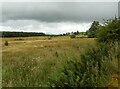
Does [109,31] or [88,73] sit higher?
[109,31]

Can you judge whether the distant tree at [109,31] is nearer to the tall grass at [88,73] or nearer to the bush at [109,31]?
the bush at [109,31]

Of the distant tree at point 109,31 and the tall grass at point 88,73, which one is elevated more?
the distant tree at point 109,31

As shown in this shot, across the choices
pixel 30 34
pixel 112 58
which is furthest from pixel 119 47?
pixel 30 34

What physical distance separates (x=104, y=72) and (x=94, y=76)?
470mm

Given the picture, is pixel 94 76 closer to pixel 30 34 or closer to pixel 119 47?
pixel 119 47

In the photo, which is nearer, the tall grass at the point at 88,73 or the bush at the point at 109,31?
the tall grass at the point at 88,73

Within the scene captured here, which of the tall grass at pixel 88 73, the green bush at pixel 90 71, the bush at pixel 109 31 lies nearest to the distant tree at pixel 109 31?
the bush at pixel 109 31

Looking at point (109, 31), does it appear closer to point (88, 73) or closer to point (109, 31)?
point (109, 31)

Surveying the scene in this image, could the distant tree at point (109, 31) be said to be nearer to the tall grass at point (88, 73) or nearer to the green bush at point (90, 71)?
the green bush at point (90, 71)

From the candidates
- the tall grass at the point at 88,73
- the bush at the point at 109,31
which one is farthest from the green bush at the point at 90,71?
the bush at the point at 109,31

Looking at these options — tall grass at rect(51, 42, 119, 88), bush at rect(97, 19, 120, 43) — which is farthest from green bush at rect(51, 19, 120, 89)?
bush at rect(97, 19, 120, 43)

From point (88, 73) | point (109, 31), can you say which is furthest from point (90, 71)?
point (109, 31)

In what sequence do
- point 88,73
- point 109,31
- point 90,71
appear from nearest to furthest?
point 88,73, point 90,71, point 109,31

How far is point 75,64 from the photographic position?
674 cm
